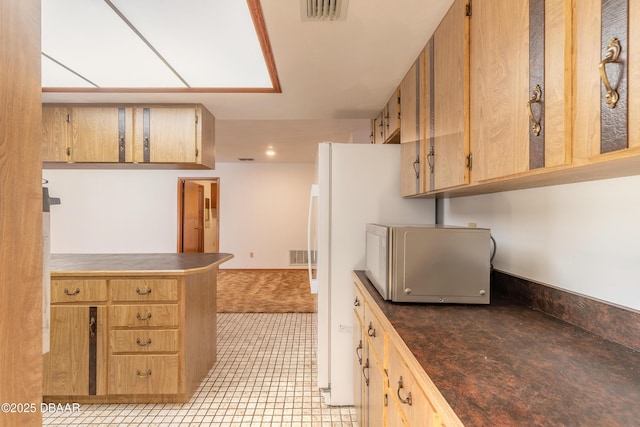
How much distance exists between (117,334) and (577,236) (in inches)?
97.2

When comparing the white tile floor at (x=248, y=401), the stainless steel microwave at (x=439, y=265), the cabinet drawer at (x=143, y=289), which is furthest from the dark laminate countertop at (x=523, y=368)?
the cabinet drawer at (x=143, y=289)

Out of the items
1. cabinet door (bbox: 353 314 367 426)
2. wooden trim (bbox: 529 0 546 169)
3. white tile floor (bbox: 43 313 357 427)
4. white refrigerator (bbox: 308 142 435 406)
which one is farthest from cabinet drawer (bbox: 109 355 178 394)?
wooden trim (bbox: 529 0 546 169)

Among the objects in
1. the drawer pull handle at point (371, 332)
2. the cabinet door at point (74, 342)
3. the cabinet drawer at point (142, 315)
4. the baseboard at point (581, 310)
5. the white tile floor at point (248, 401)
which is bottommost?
the white tile floor at point (248, 401)

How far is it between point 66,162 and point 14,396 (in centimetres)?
238

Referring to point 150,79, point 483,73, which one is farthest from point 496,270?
point 150,79

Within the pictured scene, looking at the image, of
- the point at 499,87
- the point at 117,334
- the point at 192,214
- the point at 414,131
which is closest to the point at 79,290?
the point at 117,334

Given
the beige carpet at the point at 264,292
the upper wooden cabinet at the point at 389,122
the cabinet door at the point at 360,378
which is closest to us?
the cabinet door at the point at 360,378

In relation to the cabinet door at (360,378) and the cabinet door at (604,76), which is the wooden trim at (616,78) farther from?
the cabinet door at (360,378)

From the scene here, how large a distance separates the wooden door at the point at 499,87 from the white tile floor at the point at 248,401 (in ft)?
5.61

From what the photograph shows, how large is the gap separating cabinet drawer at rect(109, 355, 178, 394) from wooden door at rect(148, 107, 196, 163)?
1441 millimetres

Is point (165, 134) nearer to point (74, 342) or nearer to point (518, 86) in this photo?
point (74, 342)

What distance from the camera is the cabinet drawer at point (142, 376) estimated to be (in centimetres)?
203

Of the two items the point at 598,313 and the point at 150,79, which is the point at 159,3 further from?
the point at 598,313

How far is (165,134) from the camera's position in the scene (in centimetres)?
249
